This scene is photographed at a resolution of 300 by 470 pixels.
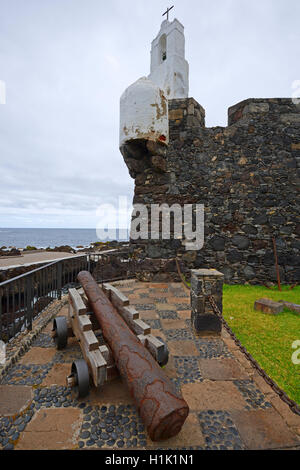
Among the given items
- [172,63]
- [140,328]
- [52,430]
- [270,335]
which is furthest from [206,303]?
[172,63]

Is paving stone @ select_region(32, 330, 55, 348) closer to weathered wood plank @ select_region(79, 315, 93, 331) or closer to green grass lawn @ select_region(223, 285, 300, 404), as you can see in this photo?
weathered wood plank @ select_region(79, 315, 93, 331)

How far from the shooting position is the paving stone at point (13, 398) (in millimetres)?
1991

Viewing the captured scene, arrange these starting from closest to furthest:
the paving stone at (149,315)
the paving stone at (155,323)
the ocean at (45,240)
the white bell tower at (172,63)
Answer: the paving stone at (155,323)
the paving stone at (149,315)
the white bell tower at (172,63)
the ocean at (45,240)

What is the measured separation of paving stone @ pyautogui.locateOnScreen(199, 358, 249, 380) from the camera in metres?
2.52

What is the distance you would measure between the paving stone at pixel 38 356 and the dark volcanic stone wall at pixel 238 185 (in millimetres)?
4725

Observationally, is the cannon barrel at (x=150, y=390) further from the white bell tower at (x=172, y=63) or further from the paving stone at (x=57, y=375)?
the white bell tower at (x=172, y=63)

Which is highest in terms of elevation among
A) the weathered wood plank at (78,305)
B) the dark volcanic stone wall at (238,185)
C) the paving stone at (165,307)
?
the dark volcanic stone wall at (238,185)

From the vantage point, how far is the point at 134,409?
6.60ft

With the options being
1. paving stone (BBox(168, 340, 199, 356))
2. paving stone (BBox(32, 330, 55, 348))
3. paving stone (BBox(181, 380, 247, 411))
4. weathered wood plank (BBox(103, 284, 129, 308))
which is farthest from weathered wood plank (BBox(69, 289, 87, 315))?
paving stone (BBox(181, 380, 247, 411))

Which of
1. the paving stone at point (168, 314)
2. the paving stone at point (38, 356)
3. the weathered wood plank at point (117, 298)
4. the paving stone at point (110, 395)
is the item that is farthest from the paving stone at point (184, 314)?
the paving stone at point (38, 356)

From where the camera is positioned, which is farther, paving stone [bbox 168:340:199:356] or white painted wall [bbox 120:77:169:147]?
white painted wall [bbox 120:77:169:147]

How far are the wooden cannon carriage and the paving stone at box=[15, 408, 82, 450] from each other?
0.21 metres

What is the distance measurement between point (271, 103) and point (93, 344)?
8865mm

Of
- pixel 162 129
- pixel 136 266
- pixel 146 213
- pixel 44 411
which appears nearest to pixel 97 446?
pixel 44 411
